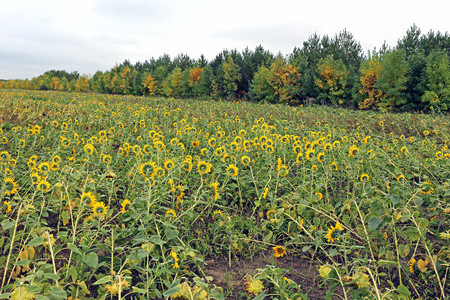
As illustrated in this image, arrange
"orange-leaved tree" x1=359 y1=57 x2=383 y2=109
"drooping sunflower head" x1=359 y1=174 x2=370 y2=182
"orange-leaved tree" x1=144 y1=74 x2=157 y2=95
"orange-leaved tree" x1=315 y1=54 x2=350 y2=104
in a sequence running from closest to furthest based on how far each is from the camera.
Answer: "drooping sunflower head" x1=359 y1=174 x2=370 y2=182, "orange-leaved tree" x1=359 y1=57 x2=383 y2=109, "orange-leaved tree" x1=315 y1=54 x2=350 y2=104, "orange-leaved tree" x1=144 y1=74 x2=157 y2=95

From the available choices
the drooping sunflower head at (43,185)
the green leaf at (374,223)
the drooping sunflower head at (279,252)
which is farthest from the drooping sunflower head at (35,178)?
the green leaf at (374,223)

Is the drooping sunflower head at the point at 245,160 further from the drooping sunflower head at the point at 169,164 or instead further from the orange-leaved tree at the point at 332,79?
the orange-leaved tree at the point at 332,79

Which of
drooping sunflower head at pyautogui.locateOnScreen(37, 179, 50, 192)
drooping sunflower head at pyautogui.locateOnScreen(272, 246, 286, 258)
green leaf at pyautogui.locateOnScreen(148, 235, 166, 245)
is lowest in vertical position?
drooping sunflower head at pyautogui.locateOnScreen(272, 246, 286, 258)

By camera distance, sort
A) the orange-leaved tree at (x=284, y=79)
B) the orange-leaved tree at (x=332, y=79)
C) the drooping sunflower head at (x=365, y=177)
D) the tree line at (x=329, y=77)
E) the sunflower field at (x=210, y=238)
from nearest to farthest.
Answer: the sunflower field at (x=210, y=238) → the drooping sunflower head at (x=365, y=177) → the tree line at (x=329, y=77) → the orange-leaved tree at (x=332, y=79) → the orange-leaved tree at (x=284, y=79)

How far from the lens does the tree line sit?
18281mm

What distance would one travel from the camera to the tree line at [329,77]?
1828cm

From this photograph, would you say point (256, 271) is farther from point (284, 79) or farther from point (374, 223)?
point (284, 79)

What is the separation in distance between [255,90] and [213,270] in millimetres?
27579

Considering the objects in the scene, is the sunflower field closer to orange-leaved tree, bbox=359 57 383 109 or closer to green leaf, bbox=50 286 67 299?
green leaf, bbox=50 286 67 299

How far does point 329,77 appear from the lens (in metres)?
23.8

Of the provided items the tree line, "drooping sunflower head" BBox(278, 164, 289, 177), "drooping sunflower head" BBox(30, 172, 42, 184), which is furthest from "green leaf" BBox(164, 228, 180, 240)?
the tree line

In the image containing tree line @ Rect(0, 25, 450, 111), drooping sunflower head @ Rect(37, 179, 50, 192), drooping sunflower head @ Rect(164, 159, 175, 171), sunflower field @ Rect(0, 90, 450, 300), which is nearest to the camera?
sunflower field @ Rect(0, 90, 450, 300)

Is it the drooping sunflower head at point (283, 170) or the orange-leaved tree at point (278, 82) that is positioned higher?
the orange-leaved tree at point (278, 82)

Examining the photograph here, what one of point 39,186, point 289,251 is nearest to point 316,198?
point 289,251
